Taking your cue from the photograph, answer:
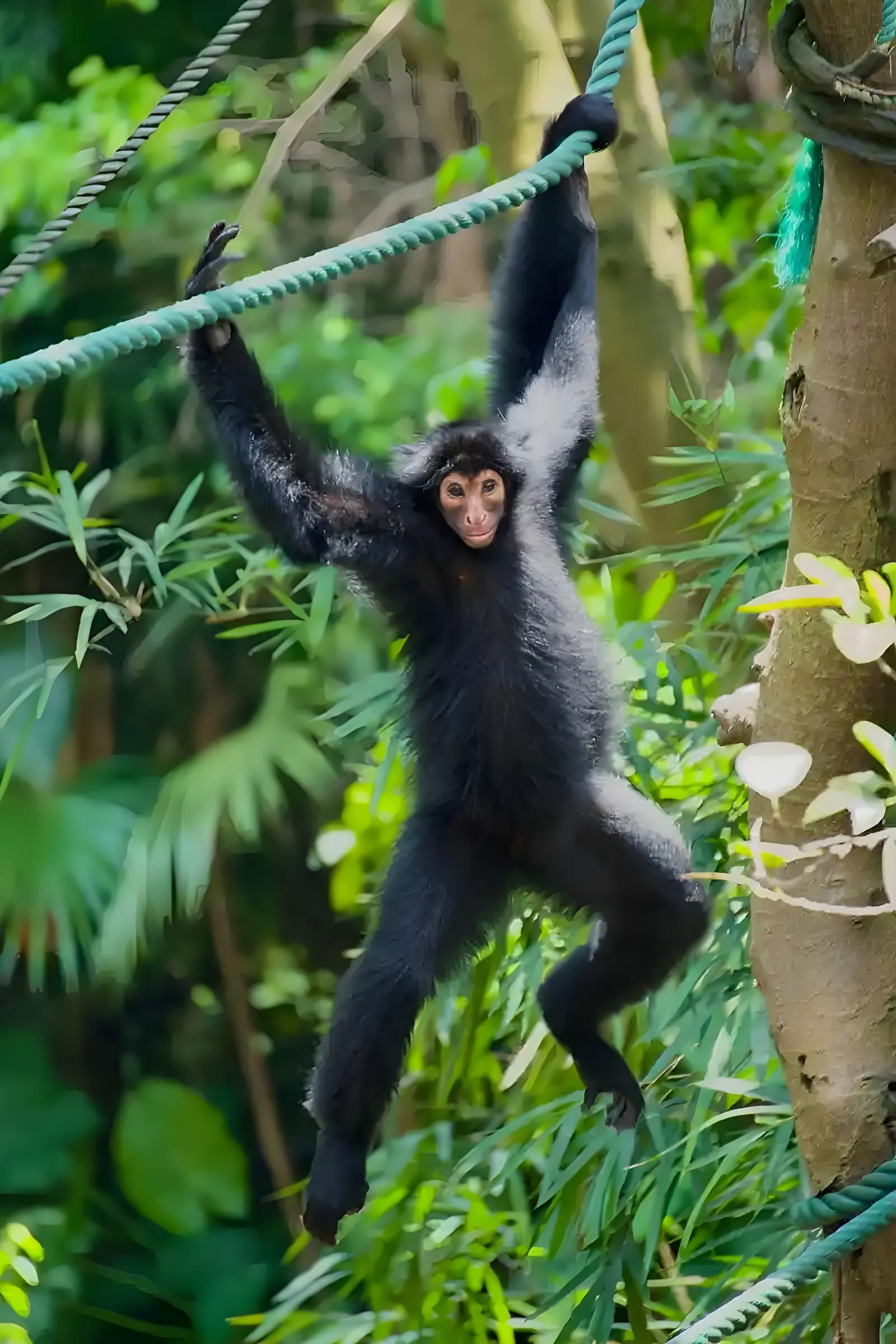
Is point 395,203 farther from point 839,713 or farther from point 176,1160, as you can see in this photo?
point 839,713

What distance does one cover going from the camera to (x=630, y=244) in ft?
11.7

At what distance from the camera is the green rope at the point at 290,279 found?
1.52 meters

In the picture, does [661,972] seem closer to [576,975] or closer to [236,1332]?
[576,975]

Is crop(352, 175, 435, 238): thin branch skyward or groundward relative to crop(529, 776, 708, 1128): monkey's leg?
skyward

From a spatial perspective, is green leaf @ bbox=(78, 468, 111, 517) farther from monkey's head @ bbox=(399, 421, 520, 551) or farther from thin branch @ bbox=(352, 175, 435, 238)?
thin branch @ bbox=(352, 175, 435, 238)

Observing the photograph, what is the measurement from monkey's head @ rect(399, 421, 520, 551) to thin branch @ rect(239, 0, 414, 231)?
1.69 metres

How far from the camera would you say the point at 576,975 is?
8.14 feet

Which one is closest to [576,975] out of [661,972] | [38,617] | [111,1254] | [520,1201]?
Answer: [661,972]

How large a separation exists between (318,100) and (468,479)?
2217 millimetres

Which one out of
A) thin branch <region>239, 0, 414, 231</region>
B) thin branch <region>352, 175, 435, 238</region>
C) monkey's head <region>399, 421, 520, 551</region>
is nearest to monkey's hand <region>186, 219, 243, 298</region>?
monkey's head <region>399, 421, 520, 551</region>

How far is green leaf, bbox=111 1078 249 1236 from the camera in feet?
16.5

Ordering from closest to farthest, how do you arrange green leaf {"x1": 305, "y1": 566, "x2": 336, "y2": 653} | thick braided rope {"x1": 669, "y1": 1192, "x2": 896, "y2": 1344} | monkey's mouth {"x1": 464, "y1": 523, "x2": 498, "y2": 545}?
1. thick braided rope {"x1": 669, "y1": 1192, "x2": 896, "y2": 1344}
2. monkey's mouth {"x1": 464, "y1": 523, "x2": 498, "y2": 545}
3. green leaf {"x1": 305, "y1": 566, "x2": 336, "y2": 653}

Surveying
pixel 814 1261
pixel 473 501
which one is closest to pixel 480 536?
pixel 473 501

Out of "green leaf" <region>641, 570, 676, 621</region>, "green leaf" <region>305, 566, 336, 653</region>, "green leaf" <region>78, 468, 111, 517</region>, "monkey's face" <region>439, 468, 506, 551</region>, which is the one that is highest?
"monkey's face" <region>439, 468, 506, 551</region>
